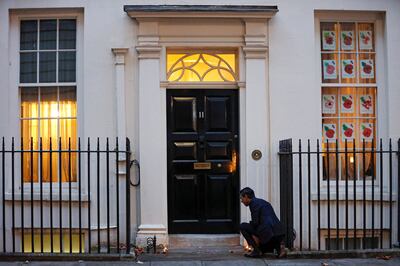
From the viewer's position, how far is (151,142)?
9.63m

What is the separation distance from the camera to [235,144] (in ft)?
32.6

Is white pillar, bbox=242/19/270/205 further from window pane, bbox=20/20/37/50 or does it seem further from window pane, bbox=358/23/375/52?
window pane, bbox=20/20/37/50

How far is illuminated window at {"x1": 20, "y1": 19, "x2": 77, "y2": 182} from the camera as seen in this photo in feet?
32.8

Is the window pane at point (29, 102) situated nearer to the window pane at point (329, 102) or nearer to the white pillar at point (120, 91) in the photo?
the white pillar at point (120, 91)

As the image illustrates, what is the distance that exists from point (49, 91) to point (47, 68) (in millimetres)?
377

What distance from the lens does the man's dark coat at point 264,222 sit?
859cm

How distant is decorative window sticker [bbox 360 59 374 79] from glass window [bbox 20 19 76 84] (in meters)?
4.73

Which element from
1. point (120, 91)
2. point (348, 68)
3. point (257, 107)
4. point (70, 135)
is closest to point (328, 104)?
point (348, 68)

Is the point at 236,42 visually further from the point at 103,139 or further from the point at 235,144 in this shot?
the point at 103,139

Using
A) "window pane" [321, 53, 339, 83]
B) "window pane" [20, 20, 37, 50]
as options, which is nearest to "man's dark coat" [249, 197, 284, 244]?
"window pane" [321, 53, 339, 83]

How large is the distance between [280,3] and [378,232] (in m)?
3.99

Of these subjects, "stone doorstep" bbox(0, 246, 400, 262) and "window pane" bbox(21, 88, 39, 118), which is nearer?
"stone doorstep" bbox(0, 246, 400, 262)

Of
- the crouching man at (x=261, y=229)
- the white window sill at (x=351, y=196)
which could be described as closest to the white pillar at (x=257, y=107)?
the white window sill at (x=351, y=196)

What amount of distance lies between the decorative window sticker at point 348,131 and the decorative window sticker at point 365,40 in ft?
4.26
